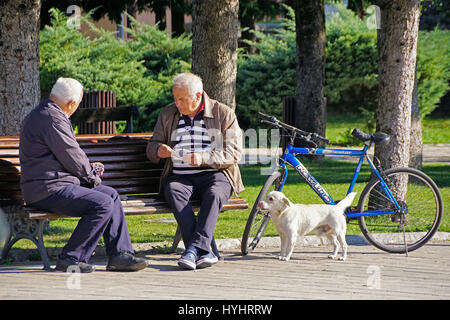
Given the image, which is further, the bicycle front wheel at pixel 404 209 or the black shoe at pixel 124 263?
the bicycle front wheel at pixel 404 209

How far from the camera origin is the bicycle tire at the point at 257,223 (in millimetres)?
6281

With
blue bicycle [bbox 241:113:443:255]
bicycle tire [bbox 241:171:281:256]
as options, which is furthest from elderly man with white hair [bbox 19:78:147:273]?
blue bicycle [bbox 241:113:443:255]

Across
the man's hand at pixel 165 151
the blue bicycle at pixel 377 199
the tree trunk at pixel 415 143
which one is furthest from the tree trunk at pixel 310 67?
the man's hand at pixel 165 151

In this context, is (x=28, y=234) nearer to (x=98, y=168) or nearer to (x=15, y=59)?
(x=98, y=168)

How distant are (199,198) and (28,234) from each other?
1.42 metres

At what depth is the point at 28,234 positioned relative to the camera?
5.88m

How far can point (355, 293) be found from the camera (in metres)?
5.03

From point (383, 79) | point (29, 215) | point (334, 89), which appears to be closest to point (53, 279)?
point (29, 215)

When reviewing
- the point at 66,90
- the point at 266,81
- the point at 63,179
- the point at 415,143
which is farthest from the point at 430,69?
the point at 63,179

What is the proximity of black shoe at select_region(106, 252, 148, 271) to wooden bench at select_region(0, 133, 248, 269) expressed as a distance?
411 mm

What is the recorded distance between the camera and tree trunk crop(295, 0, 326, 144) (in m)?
13.6

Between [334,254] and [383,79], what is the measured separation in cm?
222

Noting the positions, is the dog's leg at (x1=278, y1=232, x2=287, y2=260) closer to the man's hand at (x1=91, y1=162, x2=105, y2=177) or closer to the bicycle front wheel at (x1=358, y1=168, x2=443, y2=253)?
the bicycle front wheel at (x1=358, y1=168, x2=443, y2=253)

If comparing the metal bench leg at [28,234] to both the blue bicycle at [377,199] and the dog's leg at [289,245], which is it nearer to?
the blue bicycle at [377,199]
